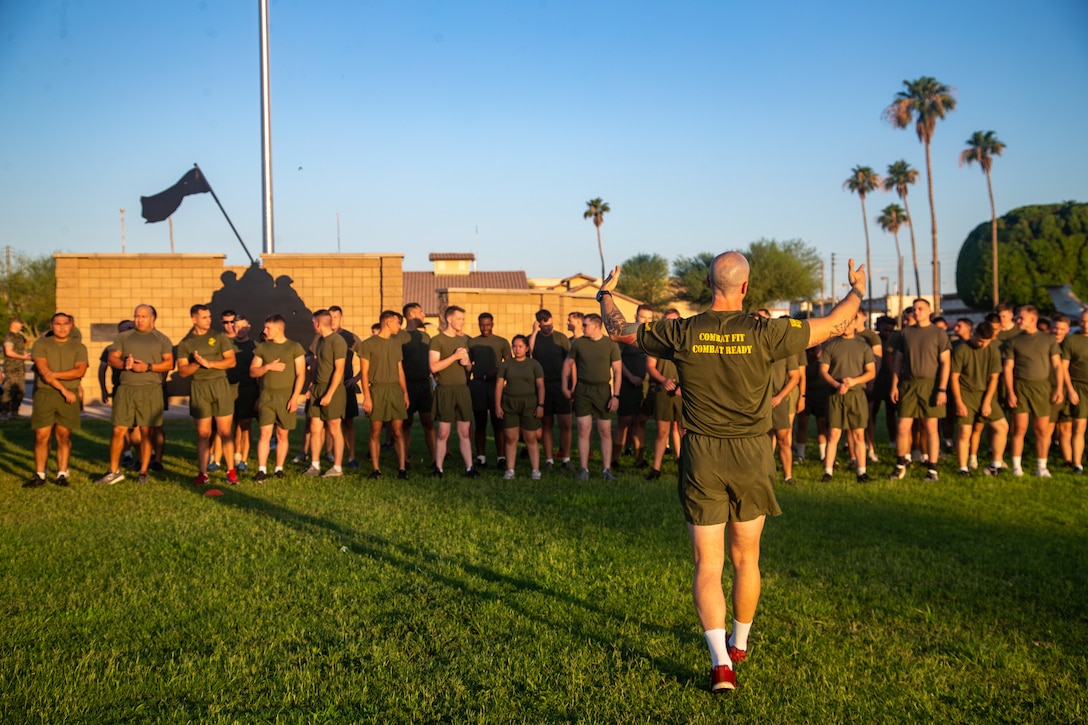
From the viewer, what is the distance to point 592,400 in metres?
11.6

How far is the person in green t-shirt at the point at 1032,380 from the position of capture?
38.4 feet

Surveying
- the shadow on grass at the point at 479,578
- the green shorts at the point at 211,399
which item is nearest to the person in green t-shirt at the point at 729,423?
the shadow on grass at the point at 479,578

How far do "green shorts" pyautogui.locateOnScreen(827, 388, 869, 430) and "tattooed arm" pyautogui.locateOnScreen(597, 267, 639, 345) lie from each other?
7063 millimetres

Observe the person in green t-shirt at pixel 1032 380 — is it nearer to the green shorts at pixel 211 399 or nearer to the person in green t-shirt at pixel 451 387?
the person in green t-shirt at pixel 451 387

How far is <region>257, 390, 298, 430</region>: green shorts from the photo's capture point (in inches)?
444

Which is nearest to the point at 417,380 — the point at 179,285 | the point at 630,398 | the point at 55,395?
the point at 630,398

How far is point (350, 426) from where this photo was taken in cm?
1312

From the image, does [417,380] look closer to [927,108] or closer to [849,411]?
[849,411]

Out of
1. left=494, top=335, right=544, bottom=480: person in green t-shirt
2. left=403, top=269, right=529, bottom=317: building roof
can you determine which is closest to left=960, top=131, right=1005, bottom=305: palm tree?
left=403, top=269, right=529, bottom=317: building roof

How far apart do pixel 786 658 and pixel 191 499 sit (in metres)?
7.29

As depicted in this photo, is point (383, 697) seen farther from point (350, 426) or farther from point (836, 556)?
point (350, 426)

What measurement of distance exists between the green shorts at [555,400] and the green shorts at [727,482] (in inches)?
302

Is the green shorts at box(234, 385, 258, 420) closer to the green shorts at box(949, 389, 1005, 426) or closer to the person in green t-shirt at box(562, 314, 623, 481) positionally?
the person in green t-shirt at box(562, 314, 623, 481)

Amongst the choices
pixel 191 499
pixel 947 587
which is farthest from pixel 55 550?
pixel 947 587
